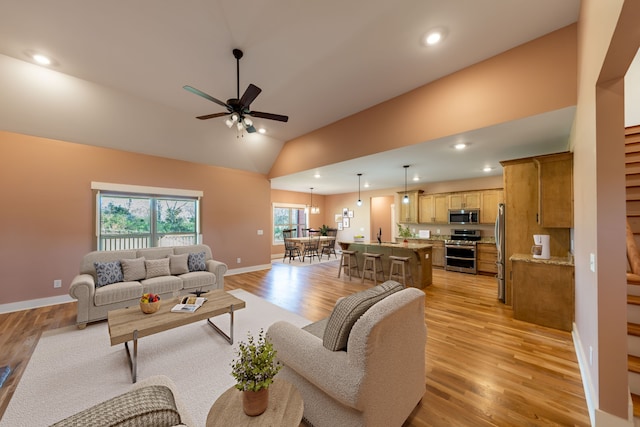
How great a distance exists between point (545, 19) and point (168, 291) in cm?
609

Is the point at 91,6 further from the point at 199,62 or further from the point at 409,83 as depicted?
the point at 409,83

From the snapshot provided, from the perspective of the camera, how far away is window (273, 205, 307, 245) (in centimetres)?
984

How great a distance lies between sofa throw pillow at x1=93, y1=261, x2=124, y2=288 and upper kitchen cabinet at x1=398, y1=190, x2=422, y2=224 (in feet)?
24.3

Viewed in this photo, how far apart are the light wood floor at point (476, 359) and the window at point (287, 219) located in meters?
5.07

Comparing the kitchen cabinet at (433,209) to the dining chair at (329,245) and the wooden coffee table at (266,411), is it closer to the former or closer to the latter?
the dining chair at (329,245)

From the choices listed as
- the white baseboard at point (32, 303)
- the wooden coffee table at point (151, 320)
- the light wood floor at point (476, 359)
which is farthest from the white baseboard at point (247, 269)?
the wooden coffee table at point (151, 320)

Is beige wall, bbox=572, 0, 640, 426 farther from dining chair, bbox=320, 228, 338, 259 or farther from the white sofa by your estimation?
dining chair, bbox=320, 228, 338, 259

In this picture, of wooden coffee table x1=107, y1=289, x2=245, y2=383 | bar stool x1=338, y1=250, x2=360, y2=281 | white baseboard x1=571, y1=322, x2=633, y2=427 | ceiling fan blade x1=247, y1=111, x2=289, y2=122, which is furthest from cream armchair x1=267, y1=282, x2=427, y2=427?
A: bar stool x1=338, y1=250, x2=360, y2=281

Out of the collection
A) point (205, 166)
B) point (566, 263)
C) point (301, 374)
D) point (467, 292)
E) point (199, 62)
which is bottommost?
point (467, 292)

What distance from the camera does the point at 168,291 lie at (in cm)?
395

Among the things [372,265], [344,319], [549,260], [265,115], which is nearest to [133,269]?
[265,115]

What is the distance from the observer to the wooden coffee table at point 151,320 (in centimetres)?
224

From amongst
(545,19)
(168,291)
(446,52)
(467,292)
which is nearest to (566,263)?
(467,292)

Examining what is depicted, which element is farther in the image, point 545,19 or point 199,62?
point 199,62
